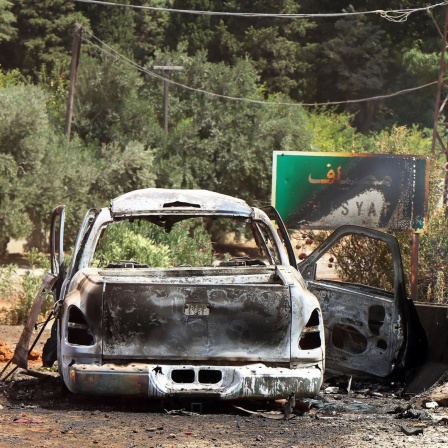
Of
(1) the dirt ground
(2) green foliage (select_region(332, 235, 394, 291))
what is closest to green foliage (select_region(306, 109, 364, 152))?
(2) green foliage (select_region(332, 235, 394, 291))

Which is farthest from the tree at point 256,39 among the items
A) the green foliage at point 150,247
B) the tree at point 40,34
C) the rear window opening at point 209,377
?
the rear window opening at point 209,377

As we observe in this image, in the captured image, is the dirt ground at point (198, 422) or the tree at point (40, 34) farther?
the tree at point (40, 34)

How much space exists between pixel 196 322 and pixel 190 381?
403 mm

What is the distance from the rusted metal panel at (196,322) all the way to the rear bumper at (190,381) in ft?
0.33

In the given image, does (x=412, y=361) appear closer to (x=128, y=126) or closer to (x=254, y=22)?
(x=128, y=126)

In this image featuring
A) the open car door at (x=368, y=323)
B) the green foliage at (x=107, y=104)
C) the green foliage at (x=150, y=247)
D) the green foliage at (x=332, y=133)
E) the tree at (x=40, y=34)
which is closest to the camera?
the open car door at (x=368, y=323)

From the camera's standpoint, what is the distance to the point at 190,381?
8086 mm

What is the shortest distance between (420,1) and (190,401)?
6800cm

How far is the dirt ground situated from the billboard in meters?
5.77

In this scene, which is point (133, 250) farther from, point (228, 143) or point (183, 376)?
point (228, 143)

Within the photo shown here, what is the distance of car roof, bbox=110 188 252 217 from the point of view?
9.15 m

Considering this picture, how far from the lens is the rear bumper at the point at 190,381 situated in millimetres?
7910

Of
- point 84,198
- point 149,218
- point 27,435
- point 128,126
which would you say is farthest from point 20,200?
point 27,435

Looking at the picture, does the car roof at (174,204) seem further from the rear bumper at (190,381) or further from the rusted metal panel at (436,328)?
the rusted metal panel at (436,328)
